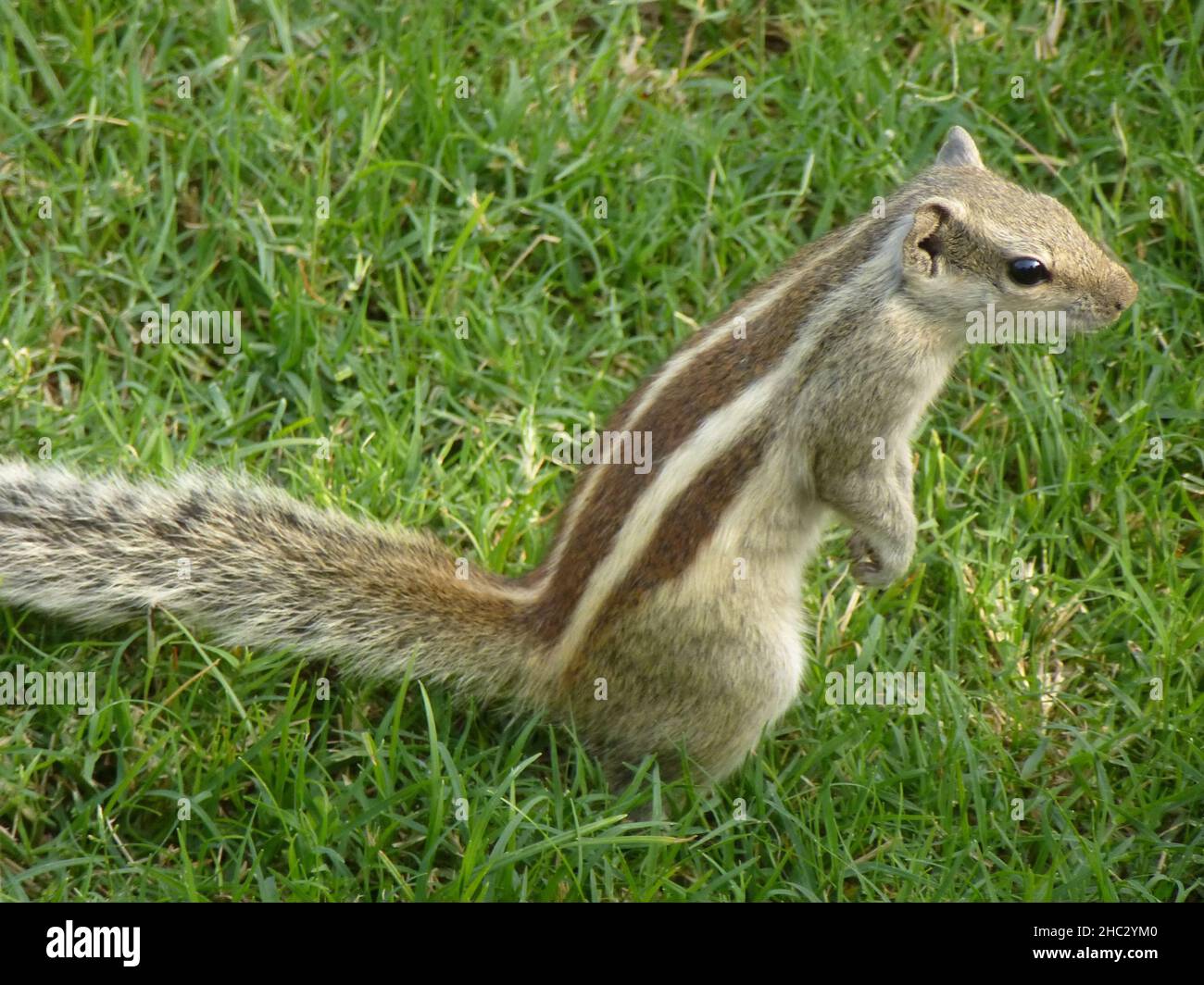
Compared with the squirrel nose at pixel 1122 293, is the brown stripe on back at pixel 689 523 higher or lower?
lower

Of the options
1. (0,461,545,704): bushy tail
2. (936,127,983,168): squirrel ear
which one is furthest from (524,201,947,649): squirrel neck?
(936,127,983,168): squirrel ear

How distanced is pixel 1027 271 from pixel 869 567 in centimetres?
98

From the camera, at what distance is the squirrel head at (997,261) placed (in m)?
4.39

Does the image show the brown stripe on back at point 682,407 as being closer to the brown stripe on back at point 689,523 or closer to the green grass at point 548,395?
the brown stripe on back at point 689,523

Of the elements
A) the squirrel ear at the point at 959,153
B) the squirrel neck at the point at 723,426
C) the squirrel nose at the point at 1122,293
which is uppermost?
the squirrel ear at the point at 959,153

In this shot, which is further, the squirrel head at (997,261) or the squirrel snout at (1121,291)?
the squirrel snout at (1121,291)

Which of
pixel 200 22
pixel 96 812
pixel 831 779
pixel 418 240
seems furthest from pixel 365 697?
pixel 200 22

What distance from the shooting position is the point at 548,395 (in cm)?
553

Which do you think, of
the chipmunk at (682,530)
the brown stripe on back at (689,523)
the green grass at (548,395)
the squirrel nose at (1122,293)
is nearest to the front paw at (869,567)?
the chipmunk at (682,530)

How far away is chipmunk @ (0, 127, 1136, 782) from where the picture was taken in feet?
14.3

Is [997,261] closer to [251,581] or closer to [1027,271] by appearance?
[1027,271]

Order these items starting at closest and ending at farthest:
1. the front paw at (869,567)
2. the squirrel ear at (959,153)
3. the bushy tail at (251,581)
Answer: the bushy tail at (251,581), the front paw at (869,567), the squirrel ear at (959,153)

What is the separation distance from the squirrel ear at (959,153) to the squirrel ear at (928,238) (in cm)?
50

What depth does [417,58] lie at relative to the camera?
594 cm
